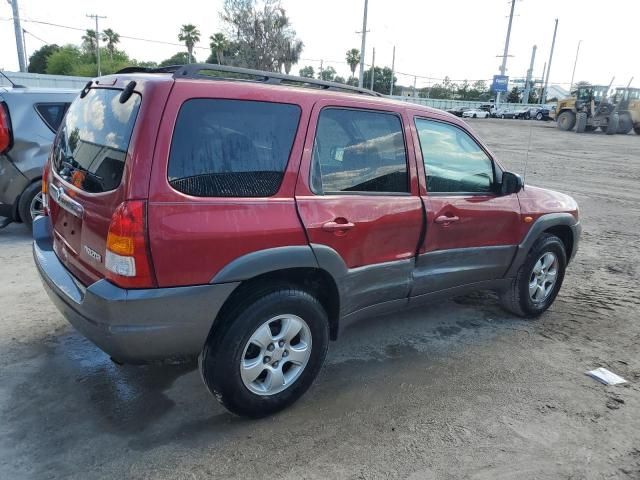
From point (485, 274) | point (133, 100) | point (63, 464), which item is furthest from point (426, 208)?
point (63, 464)

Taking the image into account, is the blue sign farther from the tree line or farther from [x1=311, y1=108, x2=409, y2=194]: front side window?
[x1=311, y1=108, x2=409, y2=194]: front side window

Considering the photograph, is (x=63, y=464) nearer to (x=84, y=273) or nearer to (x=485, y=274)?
(x=84, y=273)

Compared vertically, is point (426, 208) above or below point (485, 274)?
above

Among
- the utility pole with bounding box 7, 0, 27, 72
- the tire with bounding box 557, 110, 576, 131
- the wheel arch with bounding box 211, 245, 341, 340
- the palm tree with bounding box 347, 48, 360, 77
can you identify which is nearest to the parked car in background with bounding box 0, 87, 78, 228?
the wheel arch with bounding box 211, 245, 341, 340

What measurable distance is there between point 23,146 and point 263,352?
A: 4.70 metres

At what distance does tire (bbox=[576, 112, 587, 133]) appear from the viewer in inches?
1157

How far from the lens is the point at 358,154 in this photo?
10.2ft

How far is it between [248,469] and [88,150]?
6.25 ft

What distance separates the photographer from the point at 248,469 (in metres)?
2.46

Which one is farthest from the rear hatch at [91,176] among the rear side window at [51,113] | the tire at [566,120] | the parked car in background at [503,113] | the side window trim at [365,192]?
the parked car in background at [503,113]

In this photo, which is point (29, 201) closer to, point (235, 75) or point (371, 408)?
point (235, 75)

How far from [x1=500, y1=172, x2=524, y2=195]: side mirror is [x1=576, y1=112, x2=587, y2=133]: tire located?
29841 millimetres

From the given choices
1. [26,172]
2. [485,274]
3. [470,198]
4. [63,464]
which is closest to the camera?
[63,464]

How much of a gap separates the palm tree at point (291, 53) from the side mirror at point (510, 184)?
42739 mm
